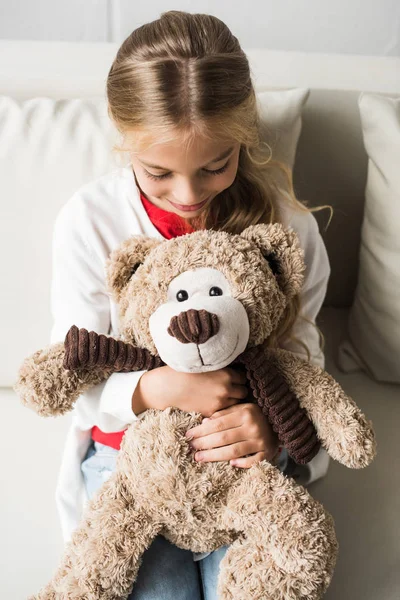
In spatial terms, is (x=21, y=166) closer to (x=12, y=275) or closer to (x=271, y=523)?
(x=12, y=275)

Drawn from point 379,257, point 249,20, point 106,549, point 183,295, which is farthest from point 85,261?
point 249,20

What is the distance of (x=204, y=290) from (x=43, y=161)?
43cm

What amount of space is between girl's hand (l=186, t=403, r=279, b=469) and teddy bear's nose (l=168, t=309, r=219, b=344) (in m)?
0.14

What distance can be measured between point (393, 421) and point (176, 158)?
2.04 feet

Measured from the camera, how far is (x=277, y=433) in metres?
0.76

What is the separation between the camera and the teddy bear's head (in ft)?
2.06

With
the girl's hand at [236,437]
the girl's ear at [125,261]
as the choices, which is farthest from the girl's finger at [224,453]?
the girl's ear at [125,261]

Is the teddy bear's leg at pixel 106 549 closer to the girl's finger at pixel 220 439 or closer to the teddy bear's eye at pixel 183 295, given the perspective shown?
the girl's finger at pixel 220 439

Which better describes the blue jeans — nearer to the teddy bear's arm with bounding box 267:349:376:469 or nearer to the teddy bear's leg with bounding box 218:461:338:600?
the teddy bear's leg with bounding box 218:461:338:600

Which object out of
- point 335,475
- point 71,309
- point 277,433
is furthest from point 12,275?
point 335,475

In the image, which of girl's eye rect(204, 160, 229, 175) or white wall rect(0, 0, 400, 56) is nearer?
girl's eye rect(204, 160, 229, 175)

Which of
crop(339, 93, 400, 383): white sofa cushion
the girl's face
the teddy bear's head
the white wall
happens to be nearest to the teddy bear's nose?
the teddy bear's head

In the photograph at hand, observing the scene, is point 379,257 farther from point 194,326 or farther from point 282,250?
point 194,326

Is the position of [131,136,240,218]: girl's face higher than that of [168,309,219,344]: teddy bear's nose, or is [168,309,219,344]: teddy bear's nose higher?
[131,136,240,218]: girl's face
